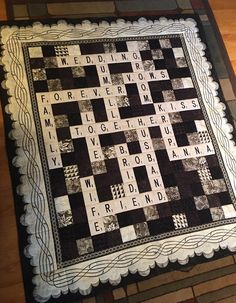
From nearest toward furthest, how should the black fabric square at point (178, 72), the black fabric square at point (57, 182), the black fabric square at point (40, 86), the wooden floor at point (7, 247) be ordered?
the wooden floor at point (7, 247) < the black fabric square at point (57, 182) < the black fabric square at point (40, 86) < the black fabric square at point (178, 72)

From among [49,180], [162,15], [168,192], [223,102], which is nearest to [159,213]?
[168,192]

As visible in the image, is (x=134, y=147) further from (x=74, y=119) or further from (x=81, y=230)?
(x=81, y=230)

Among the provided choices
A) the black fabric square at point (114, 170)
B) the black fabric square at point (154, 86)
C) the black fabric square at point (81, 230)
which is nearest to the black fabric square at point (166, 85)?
the black fabric square at point (154, 86)

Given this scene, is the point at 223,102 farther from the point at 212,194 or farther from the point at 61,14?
the point at 61,14

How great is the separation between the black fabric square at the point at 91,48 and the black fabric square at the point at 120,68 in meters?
0.07

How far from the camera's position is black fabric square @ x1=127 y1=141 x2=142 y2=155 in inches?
43.1

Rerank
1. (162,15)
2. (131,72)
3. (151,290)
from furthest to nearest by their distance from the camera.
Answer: (162,15), (131,72), (151,290)

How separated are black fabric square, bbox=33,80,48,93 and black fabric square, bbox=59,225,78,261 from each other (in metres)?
0.47

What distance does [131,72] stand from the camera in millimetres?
1203

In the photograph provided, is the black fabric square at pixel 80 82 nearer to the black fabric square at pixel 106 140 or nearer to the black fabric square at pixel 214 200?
the black fabric square at pixel 106 140

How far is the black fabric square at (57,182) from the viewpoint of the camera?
1007mm

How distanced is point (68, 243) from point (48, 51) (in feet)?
2.21

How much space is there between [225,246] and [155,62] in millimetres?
697

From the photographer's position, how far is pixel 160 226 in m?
1.02
